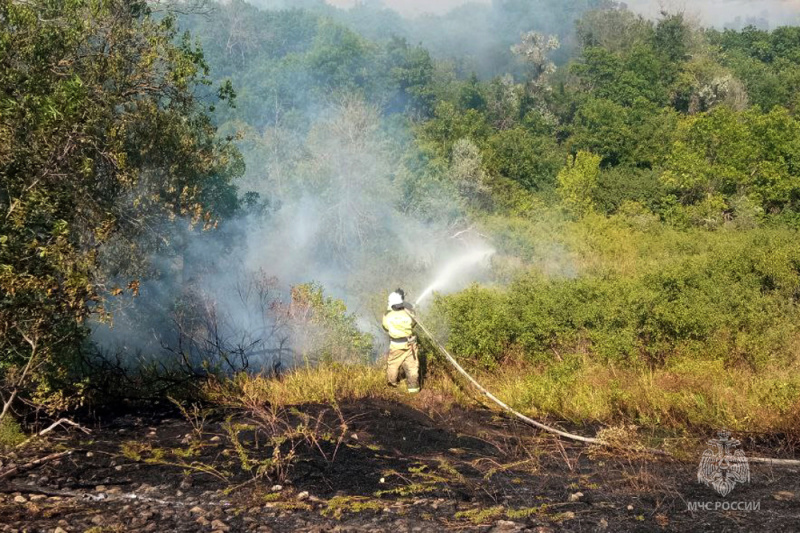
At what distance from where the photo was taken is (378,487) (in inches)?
267

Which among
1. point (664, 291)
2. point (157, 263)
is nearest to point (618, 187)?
point (664, 291)

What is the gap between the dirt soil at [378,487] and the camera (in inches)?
234

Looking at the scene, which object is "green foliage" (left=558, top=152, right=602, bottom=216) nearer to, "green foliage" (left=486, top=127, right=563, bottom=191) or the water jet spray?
"green foliage" (left=486, top=127, right=563, bottom=191)

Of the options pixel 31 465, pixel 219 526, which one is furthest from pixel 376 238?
pixel 219 526

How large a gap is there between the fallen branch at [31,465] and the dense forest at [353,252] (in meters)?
0.55

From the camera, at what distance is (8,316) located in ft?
22.0

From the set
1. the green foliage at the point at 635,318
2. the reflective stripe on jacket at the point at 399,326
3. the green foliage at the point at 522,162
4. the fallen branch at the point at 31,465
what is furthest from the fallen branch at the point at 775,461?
the green foliage at the point at 522,162

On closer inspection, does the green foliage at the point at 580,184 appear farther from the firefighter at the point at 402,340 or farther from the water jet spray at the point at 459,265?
the firefighter at the point at 402,340

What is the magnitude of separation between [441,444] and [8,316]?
175 inches

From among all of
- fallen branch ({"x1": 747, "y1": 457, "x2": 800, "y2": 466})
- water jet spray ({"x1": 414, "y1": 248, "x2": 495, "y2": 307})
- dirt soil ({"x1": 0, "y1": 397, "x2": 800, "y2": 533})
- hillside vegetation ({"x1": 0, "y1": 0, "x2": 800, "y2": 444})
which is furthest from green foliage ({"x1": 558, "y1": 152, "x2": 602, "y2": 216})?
fallen branch ({"x1": 747, "y1": 457, "x2": 800, "y2": 466})

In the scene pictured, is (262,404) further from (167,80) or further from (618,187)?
(618,187)

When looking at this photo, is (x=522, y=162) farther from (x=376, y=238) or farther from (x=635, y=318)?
(x=635, y=318)

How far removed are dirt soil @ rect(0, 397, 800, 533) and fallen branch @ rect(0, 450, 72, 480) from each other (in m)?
0.04

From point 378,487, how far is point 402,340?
314 cm
